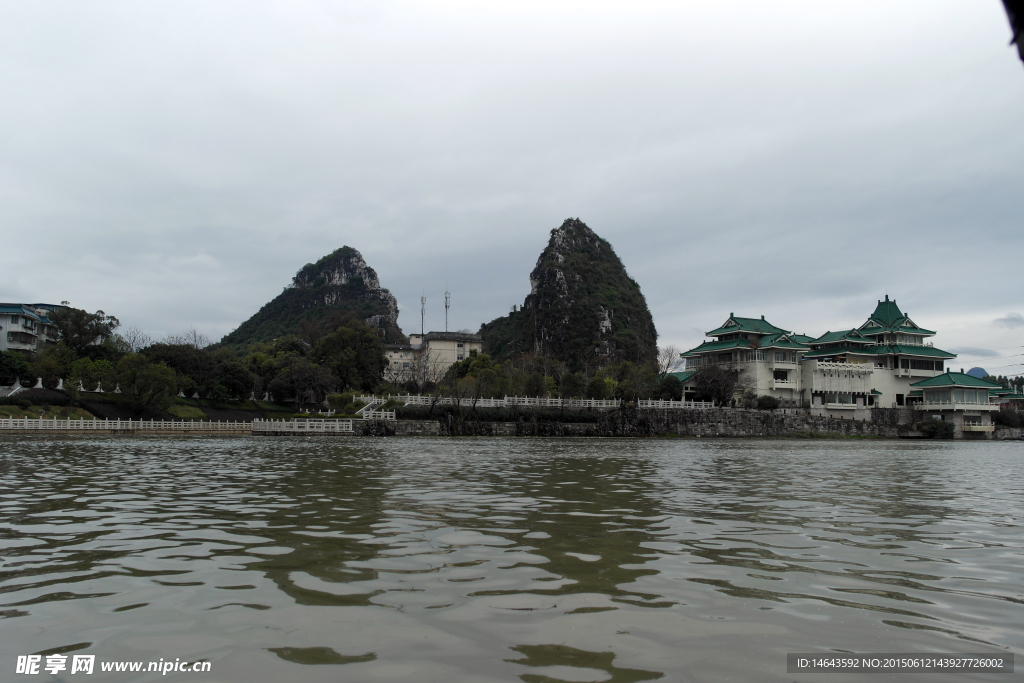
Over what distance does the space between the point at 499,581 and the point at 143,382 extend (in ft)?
172

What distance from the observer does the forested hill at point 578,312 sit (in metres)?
115

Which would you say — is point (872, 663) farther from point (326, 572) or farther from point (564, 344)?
point (564, 344)

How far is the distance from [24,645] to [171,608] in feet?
2.92

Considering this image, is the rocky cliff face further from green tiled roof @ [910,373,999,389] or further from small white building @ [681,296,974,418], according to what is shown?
green tiled roof @ [910,373,999,389]

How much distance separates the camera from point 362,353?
76.1 m

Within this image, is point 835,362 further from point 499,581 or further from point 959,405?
point 499,581

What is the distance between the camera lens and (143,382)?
50.3 m

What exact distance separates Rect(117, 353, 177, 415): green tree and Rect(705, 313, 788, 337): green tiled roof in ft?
176

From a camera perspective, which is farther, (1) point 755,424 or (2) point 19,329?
(2) point 19,329

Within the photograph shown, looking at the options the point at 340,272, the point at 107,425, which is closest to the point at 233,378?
the point at 107,425

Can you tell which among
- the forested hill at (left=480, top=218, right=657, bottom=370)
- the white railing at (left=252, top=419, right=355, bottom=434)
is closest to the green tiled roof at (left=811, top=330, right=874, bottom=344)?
the forested hill at (left=480, top=218, right=657, bottom=370)

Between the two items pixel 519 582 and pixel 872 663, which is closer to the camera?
pixel 872 663

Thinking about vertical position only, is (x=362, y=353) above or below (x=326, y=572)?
above

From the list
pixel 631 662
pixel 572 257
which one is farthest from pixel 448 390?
pixel 572 257
